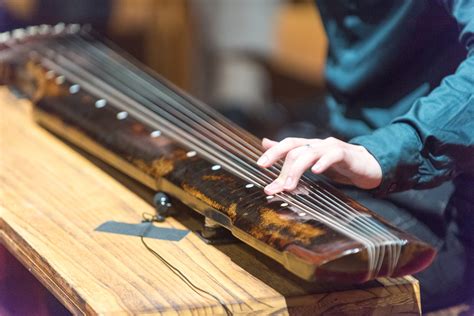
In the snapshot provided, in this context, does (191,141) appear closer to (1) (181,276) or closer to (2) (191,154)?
(2) (191,154)

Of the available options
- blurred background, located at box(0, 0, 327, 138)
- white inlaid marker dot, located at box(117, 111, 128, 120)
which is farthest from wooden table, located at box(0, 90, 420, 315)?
blurred background, located at box(0, 0, 327, 138)

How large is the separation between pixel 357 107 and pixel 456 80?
343 mm

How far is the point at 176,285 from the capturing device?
3.53 ft

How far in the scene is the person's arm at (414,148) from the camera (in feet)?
3.62

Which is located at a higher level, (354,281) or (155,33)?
(354,281)

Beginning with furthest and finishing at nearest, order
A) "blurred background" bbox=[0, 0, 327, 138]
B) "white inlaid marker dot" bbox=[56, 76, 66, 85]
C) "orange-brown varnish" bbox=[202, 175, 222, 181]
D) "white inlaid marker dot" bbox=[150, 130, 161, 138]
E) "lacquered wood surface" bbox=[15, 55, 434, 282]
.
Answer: "blurred background" bbox=[0, 0, 327, 138] < "white inlaid marker dot" bbox=[56, 76, 66, 85] < "white inlaid marker dot" bbox=[150, 130, 161, 138] < "orange-brown varnish" bbox=[202, 175, 222, 181] < "lacquered wood surface" bbox=[15, 55, 434, 282]

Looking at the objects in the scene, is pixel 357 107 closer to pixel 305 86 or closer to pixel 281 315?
pixel 281 315

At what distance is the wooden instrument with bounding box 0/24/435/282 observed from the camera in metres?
0.97

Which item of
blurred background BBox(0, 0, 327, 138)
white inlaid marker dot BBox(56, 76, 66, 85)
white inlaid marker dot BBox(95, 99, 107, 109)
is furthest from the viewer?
blurred background BBox(0, 0, 327, 138)


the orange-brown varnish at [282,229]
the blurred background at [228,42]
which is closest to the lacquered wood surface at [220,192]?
the orange-brown varnish at [282,229]

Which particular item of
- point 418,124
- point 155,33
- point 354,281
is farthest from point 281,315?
point 155,33

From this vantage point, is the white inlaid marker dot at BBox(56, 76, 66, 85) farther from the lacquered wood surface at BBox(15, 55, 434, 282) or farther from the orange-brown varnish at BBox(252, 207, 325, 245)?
the orange-brown varnish at BBox(252, 207, 325, 245)

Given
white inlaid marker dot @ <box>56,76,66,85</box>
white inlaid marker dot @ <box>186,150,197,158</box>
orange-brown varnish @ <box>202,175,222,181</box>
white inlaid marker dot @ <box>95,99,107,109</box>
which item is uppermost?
orange-brown varnish @ <box>202,175,222,181</box>

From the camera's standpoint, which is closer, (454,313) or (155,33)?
(454,313)
